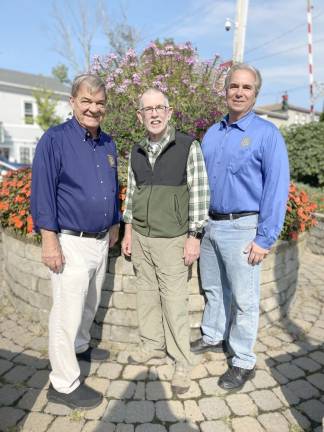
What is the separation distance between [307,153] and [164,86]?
16.5ft

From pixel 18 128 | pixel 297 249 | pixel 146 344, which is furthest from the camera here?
pixel 18 128

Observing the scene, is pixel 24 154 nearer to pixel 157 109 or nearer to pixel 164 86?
pixel 164 86

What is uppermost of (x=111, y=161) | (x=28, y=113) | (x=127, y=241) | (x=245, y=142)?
(x=28, y=113)

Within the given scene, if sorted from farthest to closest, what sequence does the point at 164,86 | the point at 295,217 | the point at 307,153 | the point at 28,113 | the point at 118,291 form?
1. the point at 28,113
2. the point at 307,153
3. the point at 164,86
4. the point at 295,217
5. the point at 118,291

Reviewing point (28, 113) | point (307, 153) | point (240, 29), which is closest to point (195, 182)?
point (307, 153)

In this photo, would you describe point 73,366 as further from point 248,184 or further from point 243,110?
point 243,110

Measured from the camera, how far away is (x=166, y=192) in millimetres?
2611

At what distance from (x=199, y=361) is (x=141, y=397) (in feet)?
2.24

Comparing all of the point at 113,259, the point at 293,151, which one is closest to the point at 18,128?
the point at 293,151

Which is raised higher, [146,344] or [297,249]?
[297,249]

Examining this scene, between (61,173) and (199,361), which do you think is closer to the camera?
(61,173)

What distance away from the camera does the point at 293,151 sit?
341 inches

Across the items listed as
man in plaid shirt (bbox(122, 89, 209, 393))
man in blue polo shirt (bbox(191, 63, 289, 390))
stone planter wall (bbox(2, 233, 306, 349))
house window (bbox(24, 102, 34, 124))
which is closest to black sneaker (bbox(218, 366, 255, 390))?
man in blue polo shirt (bbox(191, 63, 289, 390))

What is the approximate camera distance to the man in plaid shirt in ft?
8.57
